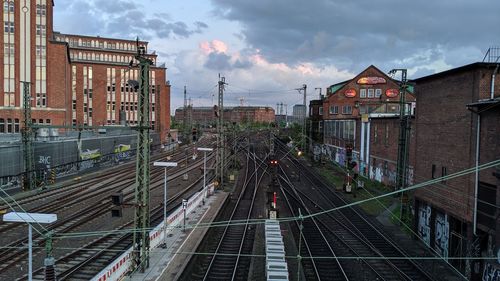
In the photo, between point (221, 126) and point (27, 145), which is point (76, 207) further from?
point (221, 126)

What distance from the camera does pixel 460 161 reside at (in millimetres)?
21078

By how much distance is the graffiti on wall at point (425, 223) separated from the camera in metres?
25.1

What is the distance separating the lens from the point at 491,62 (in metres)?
19.8

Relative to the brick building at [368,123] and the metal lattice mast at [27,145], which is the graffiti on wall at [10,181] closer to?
the metal lattice mast at [27,145]

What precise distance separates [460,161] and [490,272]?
542 centimetres

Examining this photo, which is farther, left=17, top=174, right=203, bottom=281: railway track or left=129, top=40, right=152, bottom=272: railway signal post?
left=17, top=174, right=203, bottom=281: railway track

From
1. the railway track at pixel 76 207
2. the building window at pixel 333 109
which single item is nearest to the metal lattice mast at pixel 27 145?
the railway track at pixel 76 207

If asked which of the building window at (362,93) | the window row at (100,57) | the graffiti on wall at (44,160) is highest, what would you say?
the window row at (100,57)

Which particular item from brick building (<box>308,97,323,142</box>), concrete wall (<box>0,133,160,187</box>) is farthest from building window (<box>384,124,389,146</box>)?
brick building (<box>308,97,323,142</box>)

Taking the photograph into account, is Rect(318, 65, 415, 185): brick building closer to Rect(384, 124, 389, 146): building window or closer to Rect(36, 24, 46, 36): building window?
Rect(384, 124, 389, 146): building window

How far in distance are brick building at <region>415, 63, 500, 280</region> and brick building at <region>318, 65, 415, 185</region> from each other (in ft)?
31.6

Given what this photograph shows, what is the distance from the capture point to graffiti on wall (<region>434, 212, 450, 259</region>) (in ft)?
74.4

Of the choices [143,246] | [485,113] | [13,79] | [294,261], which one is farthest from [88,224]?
[13,79]

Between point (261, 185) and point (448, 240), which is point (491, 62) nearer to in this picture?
point (448, 240)
